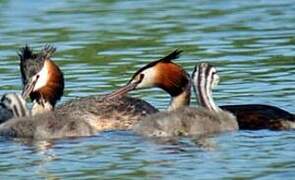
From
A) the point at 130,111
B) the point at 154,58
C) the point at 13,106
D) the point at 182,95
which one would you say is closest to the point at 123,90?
the point at 130,111

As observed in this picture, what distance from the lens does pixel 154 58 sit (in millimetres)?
18797

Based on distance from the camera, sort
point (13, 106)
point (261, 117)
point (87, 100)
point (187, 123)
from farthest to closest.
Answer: point (87, 100) < point (13, 106) < point (261, 117) < point (187, 123)

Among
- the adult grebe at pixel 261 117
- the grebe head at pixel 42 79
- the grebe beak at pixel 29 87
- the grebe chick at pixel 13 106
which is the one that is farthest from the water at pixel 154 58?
the grebe beak at pixel 29 87

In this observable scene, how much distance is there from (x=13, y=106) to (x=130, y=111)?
117 cm

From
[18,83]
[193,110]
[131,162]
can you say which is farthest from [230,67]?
[131,162]

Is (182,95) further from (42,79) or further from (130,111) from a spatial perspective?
(42,79)

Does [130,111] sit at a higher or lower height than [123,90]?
lower

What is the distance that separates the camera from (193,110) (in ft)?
46.1

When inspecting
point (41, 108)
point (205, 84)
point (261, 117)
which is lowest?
point (261, 117)

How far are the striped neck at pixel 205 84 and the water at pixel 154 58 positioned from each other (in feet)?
1.80

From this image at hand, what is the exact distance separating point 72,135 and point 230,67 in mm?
4268

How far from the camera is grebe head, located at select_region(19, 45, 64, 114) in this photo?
1479 centimetres

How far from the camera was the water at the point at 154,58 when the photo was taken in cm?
1234

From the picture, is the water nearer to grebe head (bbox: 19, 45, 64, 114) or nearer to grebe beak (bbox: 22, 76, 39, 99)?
grebe head (bbox: 19, 45, 64, 114)
